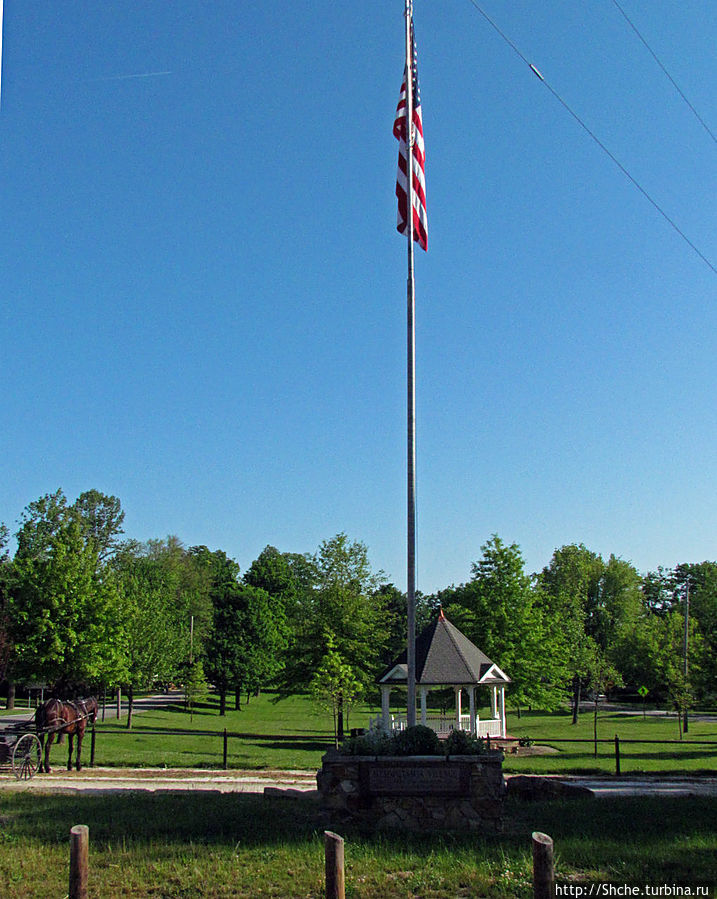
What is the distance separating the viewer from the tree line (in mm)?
28562

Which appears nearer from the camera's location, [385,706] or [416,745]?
[416,745]

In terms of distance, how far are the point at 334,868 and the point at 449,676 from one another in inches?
905

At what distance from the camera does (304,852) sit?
1015 cm

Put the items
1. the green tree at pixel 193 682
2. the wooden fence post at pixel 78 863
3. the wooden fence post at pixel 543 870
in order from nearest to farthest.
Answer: the wooden fence post at pixel 543 870 < the wooden fence post at pixel 78 863 < the green tree at pixel 193 682

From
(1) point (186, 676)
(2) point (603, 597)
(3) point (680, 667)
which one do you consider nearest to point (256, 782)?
(1) point (186, 676)

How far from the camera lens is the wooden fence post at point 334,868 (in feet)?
23.4

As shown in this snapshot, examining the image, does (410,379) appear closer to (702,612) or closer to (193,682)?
(193,682)

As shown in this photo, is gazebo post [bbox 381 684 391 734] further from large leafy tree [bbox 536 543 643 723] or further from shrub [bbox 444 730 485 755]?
large leafy tree [bbox 536 543 643 723]

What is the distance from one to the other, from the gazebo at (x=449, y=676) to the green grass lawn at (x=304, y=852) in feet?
51.7

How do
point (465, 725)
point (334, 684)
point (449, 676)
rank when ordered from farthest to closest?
point (334, 684) < point (465, 725) < point (449, 676)

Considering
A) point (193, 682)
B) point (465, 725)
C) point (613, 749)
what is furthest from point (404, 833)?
point (193, 682)

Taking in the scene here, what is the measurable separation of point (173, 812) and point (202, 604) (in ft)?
198

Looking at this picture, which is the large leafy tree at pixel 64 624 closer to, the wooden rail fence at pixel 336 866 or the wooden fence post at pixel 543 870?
the wooden rail fence at pixel 336 866

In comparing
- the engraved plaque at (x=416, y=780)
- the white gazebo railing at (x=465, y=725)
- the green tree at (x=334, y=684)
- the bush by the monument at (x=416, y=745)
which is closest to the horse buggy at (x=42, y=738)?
the green tree at (x=334, y=684)
